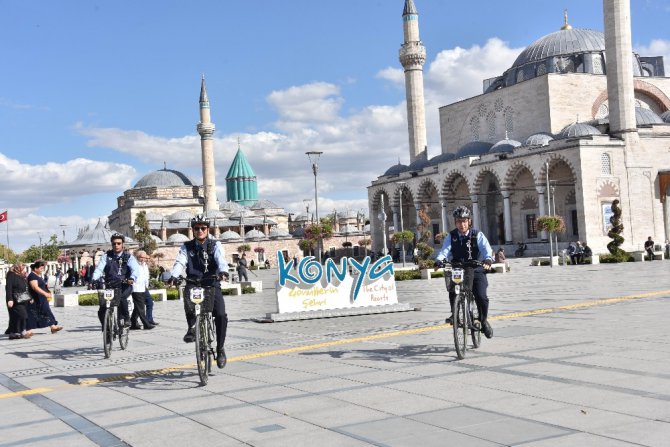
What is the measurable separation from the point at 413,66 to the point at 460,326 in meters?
52.4

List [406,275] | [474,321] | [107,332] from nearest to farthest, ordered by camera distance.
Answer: [474,321] → [107,332] → [406,275]

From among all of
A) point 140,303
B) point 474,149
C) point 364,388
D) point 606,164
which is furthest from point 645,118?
point 364,388

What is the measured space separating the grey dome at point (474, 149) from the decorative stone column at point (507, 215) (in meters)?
5.06

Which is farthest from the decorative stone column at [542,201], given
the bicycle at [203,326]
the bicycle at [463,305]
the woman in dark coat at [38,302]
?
the bicycle at [203,326]

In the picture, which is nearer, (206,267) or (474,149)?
(206,267)

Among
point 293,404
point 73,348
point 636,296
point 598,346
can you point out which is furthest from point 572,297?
point 293,404

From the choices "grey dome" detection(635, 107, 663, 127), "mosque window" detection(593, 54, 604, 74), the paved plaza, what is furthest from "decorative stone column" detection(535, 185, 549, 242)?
the paved plaza

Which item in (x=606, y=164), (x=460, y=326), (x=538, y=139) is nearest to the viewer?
(x=460, y=326)

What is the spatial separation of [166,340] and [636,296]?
8701mm

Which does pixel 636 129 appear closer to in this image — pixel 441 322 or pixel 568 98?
pixel 568 98

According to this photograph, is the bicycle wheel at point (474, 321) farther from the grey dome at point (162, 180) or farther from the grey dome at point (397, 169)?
the grey dome at point (162, 180)

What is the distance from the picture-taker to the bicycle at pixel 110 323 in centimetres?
958

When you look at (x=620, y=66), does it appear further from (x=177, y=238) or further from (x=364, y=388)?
(x=177, y=238)

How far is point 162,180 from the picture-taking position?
9231 centimetres
